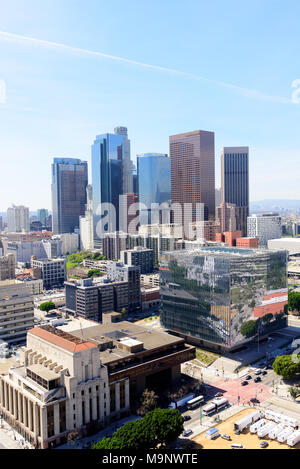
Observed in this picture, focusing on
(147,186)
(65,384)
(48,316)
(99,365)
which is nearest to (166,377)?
(99,365)

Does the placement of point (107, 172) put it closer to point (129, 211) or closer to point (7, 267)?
point (129, 211)

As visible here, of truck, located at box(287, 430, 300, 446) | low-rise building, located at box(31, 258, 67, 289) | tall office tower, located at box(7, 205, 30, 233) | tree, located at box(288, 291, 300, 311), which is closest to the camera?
truck, located at box(287, 430, 300, 446)

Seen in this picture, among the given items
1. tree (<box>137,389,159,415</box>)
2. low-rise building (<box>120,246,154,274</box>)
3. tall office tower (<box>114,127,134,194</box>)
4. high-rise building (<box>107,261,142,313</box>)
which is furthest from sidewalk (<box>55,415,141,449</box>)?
tall office tower (<box>114,127,134,194</box>)

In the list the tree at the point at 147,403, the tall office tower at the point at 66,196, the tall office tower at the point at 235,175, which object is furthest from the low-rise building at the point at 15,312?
the tall office tower at the point at 66,196

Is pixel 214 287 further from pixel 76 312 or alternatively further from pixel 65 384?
pixel 76 312

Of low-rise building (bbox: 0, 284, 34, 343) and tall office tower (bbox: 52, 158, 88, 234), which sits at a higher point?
tall office tower (bbox: 52, 158, 88, 234)

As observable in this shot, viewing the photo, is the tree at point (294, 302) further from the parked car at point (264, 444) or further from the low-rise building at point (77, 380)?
the parked car at point (264, 444)

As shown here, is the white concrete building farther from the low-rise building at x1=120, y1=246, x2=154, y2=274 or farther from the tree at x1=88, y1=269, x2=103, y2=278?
the tree at x1=88, y1=269, x2=103, y2=278
